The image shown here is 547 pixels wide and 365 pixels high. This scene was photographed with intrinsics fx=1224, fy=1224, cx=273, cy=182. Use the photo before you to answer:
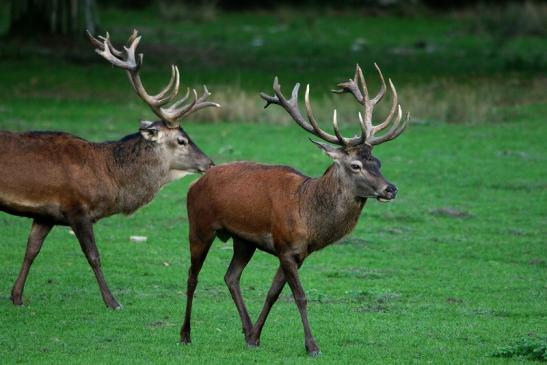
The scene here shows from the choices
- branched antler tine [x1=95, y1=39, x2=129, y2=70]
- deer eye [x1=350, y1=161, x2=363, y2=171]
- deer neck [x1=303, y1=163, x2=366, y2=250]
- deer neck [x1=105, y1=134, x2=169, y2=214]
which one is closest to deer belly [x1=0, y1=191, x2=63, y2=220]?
deer neck [x1=105, y1=134, x2=169, y2=214]

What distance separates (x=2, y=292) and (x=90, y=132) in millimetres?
10667

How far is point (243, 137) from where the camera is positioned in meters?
23.1

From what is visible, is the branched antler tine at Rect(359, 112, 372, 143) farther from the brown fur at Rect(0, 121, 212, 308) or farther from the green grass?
the brown fur at Rect(0, 121, 212, 308)

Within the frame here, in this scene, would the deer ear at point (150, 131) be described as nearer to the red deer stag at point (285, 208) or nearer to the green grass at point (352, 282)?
the green grass at point (352, 282)

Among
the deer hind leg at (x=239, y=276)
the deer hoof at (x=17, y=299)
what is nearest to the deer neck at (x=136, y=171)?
the deer hoof at (x=17, y=299)

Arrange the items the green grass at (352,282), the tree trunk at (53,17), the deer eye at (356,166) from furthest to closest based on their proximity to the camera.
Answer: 1. the tree trunk at (53,17)
2. the green grass at (352,282)
3. the deer eye at (356,166)

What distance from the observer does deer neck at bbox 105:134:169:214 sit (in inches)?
500

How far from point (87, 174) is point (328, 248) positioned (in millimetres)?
4174

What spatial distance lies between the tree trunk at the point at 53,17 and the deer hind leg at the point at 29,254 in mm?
17795

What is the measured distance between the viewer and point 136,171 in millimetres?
12773

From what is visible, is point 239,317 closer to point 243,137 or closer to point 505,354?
point 505,354

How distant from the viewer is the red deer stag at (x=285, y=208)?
1022 centimetres

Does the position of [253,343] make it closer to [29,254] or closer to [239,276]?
[239,276]

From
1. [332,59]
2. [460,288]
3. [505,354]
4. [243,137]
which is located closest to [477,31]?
[332,59]
